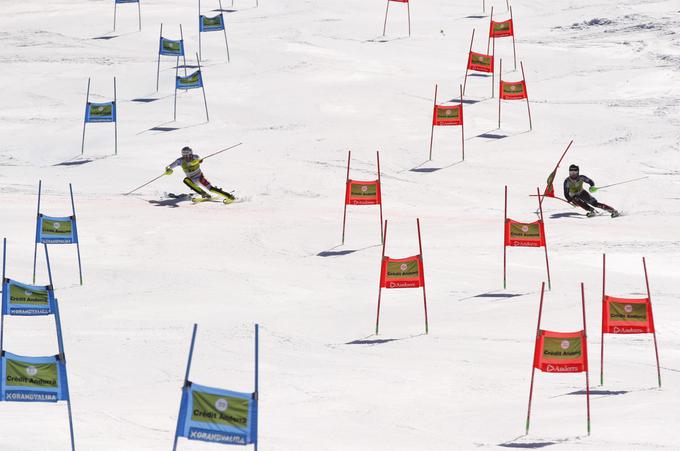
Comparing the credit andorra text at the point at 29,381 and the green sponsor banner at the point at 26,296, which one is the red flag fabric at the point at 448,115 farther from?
the credit andorra text at the point at 29,381

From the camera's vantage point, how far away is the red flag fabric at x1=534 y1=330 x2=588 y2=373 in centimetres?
1294

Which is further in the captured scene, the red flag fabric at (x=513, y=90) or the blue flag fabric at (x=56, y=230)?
the red flag fabric at (x=513, y=90)

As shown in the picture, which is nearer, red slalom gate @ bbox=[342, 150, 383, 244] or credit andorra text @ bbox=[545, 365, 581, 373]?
credit andorra text @ bbox=[545, 365, 581, 373]

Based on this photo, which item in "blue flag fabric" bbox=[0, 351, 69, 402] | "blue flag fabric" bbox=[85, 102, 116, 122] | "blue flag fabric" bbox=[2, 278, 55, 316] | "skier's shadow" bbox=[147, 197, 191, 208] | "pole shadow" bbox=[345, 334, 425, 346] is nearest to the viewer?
"blue flag fabric" bbox=[0, 351, 69, 402]

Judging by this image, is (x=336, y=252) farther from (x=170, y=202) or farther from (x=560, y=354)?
(x=560, y=354)

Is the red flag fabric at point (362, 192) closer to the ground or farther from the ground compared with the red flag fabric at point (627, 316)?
closer to the ground

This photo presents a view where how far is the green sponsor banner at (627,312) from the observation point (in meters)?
14.6

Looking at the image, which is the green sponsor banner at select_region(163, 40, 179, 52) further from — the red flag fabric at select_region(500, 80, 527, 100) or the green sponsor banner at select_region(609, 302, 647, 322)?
the green sponsor banner at select_region(609, 302, 647, 322)

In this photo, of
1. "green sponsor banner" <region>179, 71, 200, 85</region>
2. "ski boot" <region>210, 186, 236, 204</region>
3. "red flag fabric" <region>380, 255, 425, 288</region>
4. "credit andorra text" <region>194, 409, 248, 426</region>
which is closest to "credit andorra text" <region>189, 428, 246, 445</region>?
"credit andorra text" <region>194, 409, 248, 426</region>

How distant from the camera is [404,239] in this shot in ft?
73.3

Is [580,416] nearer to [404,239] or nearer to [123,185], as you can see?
[404,239]

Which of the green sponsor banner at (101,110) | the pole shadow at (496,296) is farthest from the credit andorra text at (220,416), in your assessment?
the green sponsor banner at (101,110)

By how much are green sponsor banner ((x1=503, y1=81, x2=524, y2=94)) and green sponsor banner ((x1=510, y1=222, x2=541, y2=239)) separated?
404 inches

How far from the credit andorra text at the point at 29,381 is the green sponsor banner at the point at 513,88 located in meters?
18.8
